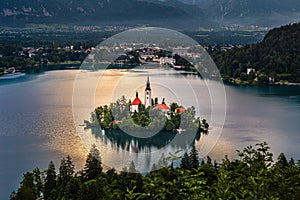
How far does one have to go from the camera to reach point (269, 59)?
15805 millimetres

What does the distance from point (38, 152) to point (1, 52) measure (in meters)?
13.6

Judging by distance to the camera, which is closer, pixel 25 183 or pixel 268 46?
pixel 25 183

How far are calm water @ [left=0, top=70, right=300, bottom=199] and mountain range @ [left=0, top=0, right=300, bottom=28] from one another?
87.2 feet

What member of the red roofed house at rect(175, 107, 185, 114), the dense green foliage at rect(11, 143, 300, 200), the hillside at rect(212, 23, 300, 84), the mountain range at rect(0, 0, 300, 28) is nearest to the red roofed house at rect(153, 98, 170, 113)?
the red roofed house at rect(175, 107, 185, 114)

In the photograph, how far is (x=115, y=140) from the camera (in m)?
Result: 7.21

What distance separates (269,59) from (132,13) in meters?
28.3

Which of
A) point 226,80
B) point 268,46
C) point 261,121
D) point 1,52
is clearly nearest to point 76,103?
point 261,121

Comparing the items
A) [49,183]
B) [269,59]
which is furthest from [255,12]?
[49,183]

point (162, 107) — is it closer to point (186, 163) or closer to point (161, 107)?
point (161, 107)

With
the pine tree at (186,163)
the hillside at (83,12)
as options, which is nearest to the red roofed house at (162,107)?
the pine tree at (186,163)

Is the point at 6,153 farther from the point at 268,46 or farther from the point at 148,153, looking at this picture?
the point at 268,46

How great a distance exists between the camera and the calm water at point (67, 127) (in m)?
6.34

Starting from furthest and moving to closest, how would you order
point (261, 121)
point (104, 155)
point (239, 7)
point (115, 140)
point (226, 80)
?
point (239, 7) < point (226, 80) < point (261, 121) < point (115, 140) < point (104, 155)

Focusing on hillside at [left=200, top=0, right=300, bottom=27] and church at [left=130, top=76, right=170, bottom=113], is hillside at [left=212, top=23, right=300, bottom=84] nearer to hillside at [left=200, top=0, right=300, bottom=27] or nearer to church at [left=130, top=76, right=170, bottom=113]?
church at [left=130, top=76, right=170, bottom=113]
